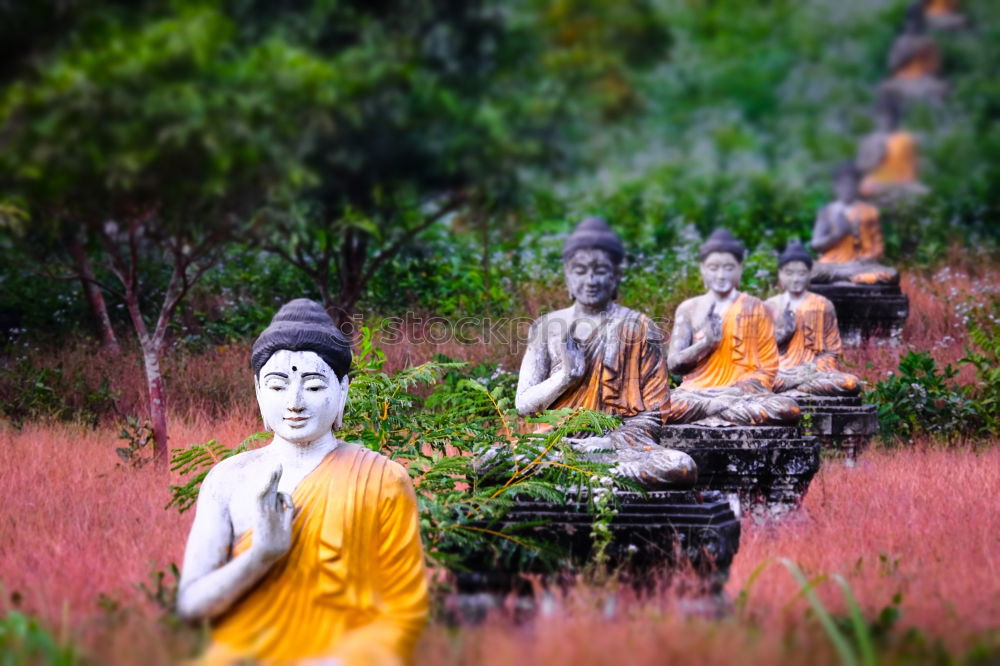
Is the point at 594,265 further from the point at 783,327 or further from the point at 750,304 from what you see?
the point at 783,327

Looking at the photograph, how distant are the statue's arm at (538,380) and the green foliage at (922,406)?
438 centimetres

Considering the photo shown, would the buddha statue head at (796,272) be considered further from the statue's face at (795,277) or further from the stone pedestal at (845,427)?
the stone pedestal at (845,427)

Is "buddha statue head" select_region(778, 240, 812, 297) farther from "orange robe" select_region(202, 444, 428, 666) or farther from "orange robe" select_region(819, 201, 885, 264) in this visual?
"orange robe" select_region(202, 444, 428, 666)

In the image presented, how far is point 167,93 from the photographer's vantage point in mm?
7363

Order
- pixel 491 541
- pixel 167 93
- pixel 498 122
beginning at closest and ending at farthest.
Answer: pixel 491 541
pixel 167 93
pixel 498 122

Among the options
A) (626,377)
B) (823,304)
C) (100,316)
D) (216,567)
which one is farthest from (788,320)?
(216,567)

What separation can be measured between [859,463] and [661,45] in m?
3.30

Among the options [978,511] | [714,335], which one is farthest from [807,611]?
[714,335]

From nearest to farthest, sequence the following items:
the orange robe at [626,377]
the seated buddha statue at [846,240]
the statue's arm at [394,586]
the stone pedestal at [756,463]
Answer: the statue's arm at [394,586], the orange robe at [626,377], the stone pedestal at [756,463], the seated buddha statue at [846,240]

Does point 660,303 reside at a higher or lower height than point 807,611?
higher

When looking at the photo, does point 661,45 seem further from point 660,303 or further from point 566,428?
point 566,428

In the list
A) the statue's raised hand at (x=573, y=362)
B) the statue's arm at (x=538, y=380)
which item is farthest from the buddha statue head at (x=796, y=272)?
the statue's raised hand at (x=573, y=362)

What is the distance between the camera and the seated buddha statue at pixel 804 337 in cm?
891

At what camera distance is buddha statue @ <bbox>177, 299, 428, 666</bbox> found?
3254 millimetres
